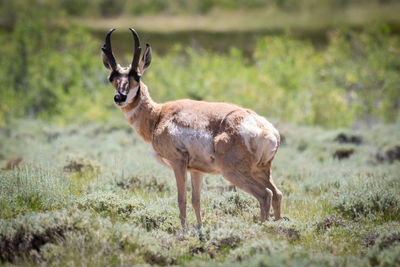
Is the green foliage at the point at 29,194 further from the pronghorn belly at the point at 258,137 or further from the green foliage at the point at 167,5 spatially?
the green foliage at the point at 167,5

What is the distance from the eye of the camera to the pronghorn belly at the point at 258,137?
254 inches

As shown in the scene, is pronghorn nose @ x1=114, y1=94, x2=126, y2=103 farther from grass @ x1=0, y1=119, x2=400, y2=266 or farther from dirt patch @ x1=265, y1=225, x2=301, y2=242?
dirt patch @ x1=265, y1=225, x2=301, y2=242

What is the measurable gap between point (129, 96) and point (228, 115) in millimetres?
1521

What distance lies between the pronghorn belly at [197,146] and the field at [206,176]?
85 centimetres

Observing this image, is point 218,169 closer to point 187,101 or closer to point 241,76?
point 187,101

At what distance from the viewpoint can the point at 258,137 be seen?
645 cm

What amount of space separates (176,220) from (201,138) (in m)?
1.38

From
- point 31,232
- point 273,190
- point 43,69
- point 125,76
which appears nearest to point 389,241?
point 273,190

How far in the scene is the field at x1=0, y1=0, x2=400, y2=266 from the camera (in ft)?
18.7

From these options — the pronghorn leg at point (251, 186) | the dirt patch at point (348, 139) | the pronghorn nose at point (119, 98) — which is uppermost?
the pronghorn nose at point (119, 98)

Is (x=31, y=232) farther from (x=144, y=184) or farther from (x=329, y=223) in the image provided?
(x=329, y=223)

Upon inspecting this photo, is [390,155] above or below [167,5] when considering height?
below

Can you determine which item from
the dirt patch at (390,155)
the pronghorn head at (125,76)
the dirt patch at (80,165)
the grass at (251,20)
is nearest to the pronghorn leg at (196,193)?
the pronghorn head at (125,76)

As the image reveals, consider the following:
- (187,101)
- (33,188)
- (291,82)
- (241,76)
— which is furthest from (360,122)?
(33,188)
